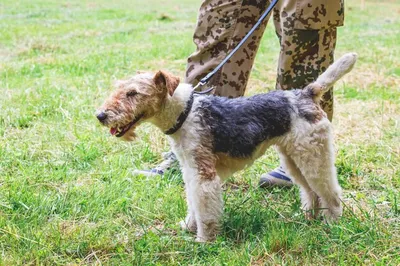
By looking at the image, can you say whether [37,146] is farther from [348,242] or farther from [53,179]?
[348,242]

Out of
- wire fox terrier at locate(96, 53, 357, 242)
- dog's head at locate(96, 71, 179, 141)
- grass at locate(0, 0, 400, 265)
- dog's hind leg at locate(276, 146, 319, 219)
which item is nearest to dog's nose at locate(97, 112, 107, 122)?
dog's head at locate(96, 71, 179, 141)

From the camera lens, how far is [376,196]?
393cm

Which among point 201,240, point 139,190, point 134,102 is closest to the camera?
point 134,102

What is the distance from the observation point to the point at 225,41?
3961mm

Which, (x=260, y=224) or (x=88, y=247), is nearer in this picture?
(x=88, y=247)

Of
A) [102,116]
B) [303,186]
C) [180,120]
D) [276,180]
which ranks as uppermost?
[102,116]

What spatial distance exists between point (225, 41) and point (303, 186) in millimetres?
1292

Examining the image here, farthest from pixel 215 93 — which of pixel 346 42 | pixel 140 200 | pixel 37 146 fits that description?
pixel 346 42

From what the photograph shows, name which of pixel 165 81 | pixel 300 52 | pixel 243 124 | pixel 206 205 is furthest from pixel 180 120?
pixel 300 52

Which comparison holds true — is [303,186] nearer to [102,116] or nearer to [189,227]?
[189,227]

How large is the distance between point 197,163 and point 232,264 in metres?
0.71

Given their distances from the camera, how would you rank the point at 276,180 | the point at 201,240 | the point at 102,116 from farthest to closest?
the point at 276,180, the point at 201,240, the point at 102,116

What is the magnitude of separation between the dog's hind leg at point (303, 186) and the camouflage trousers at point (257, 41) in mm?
644

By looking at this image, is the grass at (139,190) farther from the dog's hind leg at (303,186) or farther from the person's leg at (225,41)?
the person's leg at (225,41)
